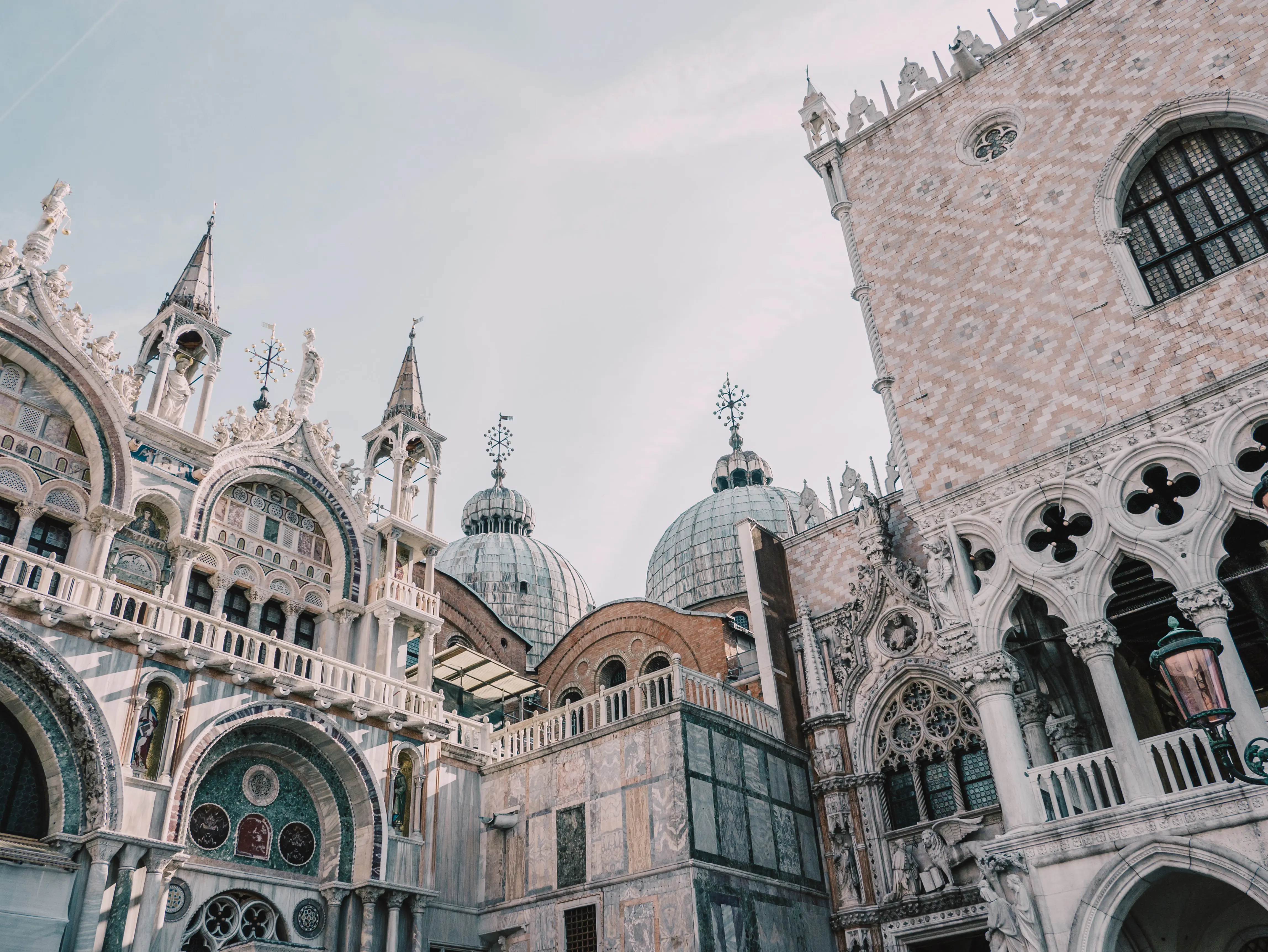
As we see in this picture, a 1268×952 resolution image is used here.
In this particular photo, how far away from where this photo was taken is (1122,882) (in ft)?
36.3

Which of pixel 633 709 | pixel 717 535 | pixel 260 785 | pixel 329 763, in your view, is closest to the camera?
pixel 260 785

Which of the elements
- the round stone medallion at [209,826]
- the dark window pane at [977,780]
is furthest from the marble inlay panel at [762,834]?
the round stone medallion at [209,826]

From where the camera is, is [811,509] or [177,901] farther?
[811,509]

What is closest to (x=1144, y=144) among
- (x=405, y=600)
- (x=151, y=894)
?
(x=405, y=600)

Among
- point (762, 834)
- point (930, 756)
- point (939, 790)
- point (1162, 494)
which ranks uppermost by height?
point (1162, 494)

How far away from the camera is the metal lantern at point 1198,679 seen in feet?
22.9

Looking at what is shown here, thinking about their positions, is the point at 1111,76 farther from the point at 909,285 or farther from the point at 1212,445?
the point at 1212,445

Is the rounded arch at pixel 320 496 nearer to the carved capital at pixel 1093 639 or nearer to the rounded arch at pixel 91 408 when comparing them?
A: the rounded arch at pixel 91 408

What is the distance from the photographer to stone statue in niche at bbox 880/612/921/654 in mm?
17531

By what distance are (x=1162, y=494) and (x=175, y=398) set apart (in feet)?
49.8

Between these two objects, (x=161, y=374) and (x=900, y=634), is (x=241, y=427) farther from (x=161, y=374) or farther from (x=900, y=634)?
(x=900, y=634)

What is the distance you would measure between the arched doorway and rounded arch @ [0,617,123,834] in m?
12.4

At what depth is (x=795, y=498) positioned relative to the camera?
41.2 m

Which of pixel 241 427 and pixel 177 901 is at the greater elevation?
pixel 241 427
